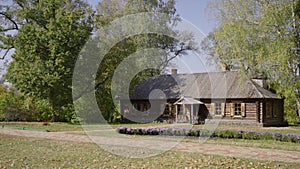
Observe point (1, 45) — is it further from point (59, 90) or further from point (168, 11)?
point (168, 11)

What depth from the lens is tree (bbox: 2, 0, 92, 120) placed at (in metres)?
25.6

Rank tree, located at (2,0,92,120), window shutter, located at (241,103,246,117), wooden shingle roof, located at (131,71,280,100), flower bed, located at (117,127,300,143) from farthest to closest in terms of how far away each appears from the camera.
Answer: wooden shingle roof, located at (131,71,280,100)
window shutter, located at (241,103,246,117)
tree, located at (2,0,92,120)
flower bed, located at (117,127,300,143)

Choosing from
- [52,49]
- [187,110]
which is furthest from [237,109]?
[52,49]

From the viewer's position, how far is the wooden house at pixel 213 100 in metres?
26.1

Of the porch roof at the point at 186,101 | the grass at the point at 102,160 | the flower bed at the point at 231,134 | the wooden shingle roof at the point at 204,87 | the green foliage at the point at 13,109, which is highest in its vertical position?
the wooden shingle roof at the point at 204,87

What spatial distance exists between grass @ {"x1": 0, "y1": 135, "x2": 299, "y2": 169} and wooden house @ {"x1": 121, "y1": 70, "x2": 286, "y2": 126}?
48.7 ft

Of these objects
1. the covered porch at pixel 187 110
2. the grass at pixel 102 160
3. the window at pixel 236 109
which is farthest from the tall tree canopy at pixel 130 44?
the grass at pixel 102 160

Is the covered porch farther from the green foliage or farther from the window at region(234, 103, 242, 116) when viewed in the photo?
the green foliage

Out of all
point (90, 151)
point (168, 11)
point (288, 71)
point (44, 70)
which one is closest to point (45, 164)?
point (90, 151)

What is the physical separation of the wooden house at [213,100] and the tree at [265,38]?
4191 millimetres

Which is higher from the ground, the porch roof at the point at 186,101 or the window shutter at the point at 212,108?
the porch roof at the point at 186,101

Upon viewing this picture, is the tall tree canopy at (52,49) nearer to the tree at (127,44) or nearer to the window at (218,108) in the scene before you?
the tree at (127,44)

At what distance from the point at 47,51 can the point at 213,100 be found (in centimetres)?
1403

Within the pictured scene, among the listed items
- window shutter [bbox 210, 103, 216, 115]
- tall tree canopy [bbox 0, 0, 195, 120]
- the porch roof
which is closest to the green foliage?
tall tree canopy [bbox 0, 0, 195, 120]
